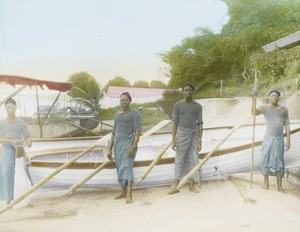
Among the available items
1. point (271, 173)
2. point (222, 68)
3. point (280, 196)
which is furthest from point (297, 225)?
point (222, 68)

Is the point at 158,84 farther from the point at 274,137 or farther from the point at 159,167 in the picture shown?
the point at 274,137

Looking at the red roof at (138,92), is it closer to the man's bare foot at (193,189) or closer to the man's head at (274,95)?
the man's bare foot at (193,189)

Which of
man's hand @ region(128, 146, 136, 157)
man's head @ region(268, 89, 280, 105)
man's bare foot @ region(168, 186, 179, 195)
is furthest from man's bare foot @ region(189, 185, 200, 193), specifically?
man's head @ region(268, 89, 280, 105)

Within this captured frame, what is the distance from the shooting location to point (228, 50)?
8.38m

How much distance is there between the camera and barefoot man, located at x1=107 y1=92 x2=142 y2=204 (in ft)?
14.3

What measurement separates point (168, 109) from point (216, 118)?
1680 mm

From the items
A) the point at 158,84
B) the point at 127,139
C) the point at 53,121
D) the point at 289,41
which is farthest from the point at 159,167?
the point at 158,84

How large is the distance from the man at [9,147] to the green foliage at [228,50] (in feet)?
13.5

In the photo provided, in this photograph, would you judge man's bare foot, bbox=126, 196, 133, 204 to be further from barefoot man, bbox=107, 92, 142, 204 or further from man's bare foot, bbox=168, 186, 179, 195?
man's bare foot, bbox=168, 186, 179, 195

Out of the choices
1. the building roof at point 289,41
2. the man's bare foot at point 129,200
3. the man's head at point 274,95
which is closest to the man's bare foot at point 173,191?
the man's bare foot at point 129,200

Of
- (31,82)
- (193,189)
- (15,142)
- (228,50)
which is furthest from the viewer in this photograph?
(228,50)

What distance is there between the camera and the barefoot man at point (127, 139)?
14.3 feet

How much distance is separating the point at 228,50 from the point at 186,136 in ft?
14.9

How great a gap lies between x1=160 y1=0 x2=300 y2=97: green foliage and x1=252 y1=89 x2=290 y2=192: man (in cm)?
304
